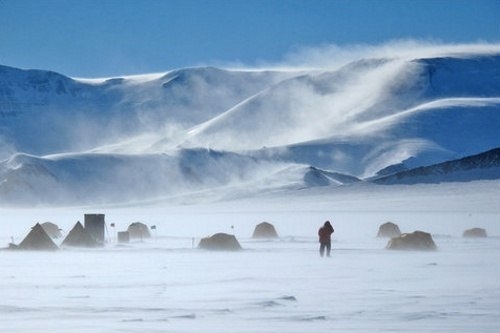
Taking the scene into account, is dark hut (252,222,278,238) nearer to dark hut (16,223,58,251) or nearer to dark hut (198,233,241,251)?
dark hut (198,233,241,251)

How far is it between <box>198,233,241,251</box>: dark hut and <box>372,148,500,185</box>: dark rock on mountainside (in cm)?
6661

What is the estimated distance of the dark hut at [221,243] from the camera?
115 ft

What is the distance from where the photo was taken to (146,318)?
1555cm

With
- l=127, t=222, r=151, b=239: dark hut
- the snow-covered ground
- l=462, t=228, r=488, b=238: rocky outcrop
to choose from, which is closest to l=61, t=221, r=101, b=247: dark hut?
the snow-covered ground

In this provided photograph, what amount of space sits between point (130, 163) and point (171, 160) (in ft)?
20.5

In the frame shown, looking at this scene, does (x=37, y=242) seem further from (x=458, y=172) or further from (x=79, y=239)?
(x=458, y=172)

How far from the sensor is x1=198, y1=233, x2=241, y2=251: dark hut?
34969 mm

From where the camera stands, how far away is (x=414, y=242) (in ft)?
112

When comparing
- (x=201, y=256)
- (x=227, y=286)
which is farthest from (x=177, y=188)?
(x=227, y=286)

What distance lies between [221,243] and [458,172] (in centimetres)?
7190

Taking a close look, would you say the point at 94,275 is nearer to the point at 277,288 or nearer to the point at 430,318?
the point at 277,288

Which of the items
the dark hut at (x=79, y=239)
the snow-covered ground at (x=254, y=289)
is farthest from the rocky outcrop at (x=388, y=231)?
the dark hut at (x=79, y=239)

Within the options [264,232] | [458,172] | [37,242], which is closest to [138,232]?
[264,232]

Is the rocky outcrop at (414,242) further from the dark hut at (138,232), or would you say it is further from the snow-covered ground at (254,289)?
the dark hut at (138,232)
